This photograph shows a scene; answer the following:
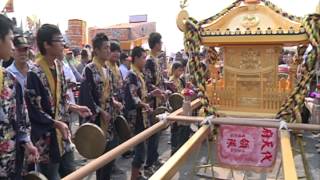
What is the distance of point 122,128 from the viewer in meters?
3.89

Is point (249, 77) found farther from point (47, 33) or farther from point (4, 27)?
point (4, 27)

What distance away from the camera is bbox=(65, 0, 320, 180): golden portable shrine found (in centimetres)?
330

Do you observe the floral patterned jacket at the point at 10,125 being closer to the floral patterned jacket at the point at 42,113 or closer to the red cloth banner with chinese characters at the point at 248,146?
the floral patterned jacket at the point at 42,113

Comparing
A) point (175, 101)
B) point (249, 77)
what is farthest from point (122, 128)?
point (175, 101)

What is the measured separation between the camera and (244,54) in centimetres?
372

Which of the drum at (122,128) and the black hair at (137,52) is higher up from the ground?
the black hair at (137,52)

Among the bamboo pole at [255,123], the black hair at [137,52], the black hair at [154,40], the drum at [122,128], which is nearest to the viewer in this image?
the bamboo pole at [255,123]

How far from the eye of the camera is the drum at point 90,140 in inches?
113

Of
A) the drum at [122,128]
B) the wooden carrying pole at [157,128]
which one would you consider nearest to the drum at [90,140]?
the wooden carrying pole at [157,128]

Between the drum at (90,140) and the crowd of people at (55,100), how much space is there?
112mm

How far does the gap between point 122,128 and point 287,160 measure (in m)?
1.95

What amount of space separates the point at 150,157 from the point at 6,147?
2.86 m

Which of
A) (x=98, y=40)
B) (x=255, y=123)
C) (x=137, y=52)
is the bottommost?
(x=255, y=123)

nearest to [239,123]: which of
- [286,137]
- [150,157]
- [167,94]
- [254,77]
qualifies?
[286,137]
